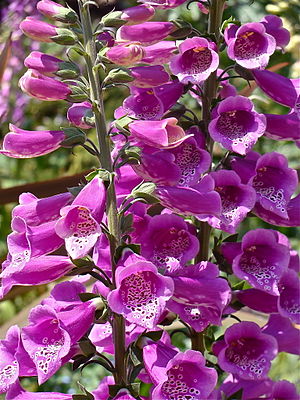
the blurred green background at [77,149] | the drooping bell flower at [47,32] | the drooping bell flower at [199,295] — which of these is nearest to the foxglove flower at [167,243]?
the drooping bell flower at [199,295]

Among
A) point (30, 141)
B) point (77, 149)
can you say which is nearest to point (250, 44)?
point (30, 141)

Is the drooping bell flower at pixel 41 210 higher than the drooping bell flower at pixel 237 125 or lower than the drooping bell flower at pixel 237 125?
lower

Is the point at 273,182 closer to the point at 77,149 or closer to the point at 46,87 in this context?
the point at 46,87

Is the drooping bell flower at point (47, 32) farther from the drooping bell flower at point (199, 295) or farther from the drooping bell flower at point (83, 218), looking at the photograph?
the drooping bell flower at point (199, 295)

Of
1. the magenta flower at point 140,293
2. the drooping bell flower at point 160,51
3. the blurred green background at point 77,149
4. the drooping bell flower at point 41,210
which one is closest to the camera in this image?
the magenta flower at point 140,293

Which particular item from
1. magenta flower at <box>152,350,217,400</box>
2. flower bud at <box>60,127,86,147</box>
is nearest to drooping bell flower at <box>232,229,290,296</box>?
magenta flower at <box>152,350,217,400</box>
